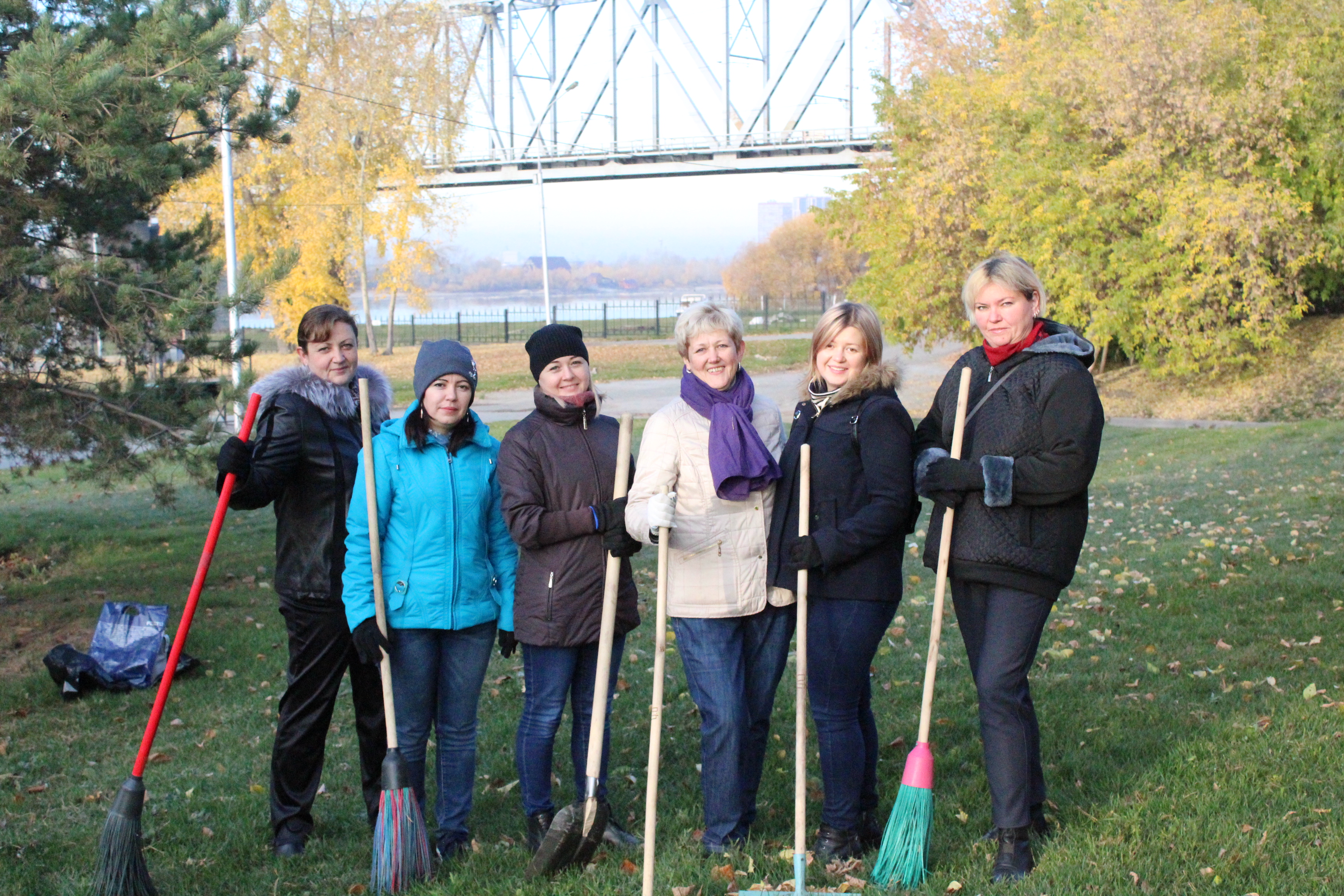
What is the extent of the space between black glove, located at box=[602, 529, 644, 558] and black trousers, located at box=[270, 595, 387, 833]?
111 centimetres

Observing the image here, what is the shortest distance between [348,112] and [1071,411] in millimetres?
32901

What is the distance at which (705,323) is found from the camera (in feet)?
13.2

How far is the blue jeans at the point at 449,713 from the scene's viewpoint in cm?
425

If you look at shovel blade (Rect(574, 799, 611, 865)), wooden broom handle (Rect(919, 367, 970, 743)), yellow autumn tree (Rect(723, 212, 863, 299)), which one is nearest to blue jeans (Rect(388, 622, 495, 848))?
shovel blade (Rect(574, 799, 611, 865))

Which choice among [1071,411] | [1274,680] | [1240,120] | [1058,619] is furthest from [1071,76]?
[1071,411]

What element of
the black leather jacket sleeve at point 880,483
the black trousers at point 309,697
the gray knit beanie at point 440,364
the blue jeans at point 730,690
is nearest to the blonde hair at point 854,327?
the black leather jacket sleeve at point 880,483

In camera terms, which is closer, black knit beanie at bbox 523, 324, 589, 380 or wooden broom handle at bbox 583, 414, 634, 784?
wooden broom handle at bbox 583, 414, 634, 784

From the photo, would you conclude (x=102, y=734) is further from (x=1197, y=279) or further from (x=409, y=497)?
(x=1197, y=279)

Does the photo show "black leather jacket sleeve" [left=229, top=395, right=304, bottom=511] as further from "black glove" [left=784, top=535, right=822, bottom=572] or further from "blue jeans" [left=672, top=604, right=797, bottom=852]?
"black glove" [left=784, top=535, right=822, bottom=572]

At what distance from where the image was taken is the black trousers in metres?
4.39

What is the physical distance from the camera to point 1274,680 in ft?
19.3

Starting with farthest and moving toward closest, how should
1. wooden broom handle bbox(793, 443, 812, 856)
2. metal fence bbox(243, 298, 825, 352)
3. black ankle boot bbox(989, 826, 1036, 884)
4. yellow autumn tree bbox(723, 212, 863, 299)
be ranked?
yellow autumn tree bbox(723, 212, 863, 299), metal fence bbox(243, 298, 825, 352), black ankle boot bbox(989, 826, 1036, 884), wooden broom handle bbox(793, 443, 812, 856)

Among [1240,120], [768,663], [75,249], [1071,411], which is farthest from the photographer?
[1240,120]

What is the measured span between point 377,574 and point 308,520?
502 mm
